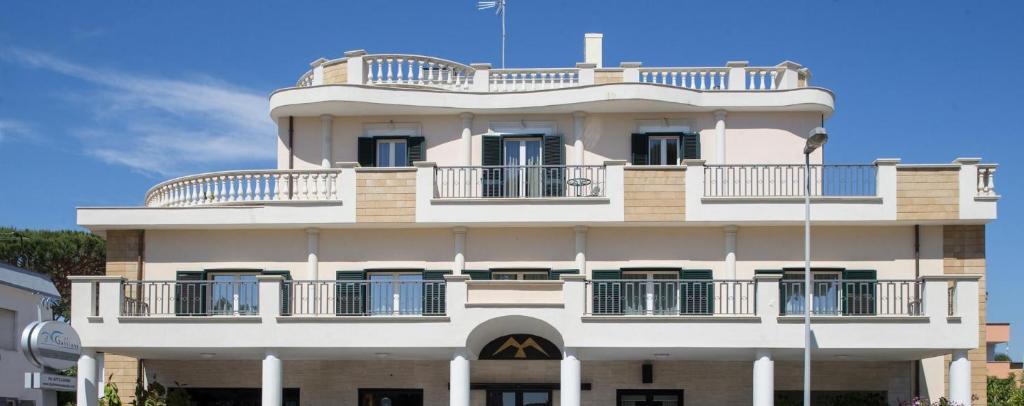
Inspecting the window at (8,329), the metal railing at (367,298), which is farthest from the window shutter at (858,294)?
the window at (8,329)

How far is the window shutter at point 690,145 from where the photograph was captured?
99.1ft

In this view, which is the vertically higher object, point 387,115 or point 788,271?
point 387,115

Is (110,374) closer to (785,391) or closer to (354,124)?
(354,124)

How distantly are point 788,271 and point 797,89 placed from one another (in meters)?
4.58

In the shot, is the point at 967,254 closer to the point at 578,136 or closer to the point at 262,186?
the point at 578,136

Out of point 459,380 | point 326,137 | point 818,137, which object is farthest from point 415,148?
point 818,137

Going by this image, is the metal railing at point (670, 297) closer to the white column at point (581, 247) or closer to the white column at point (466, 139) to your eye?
the white column at point (581, 247)

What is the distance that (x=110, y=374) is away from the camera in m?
29.3

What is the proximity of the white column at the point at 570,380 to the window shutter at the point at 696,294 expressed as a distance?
3.04 meters

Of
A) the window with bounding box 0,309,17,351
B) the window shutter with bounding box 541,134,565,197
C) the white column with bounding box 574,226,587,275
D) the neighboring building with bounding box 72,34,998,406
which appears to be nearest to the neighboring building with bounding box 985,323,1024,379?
the neighboring building with bounding box 72,34,998,406

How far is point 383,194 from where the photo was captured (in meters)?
28.5

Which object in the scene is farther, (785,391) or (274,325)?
(785,391)

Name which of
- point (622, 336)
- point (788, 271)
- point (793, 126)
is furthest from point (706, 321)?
point (793, 126)

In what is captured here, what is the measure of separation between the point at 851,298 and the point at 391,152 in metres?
11.7
